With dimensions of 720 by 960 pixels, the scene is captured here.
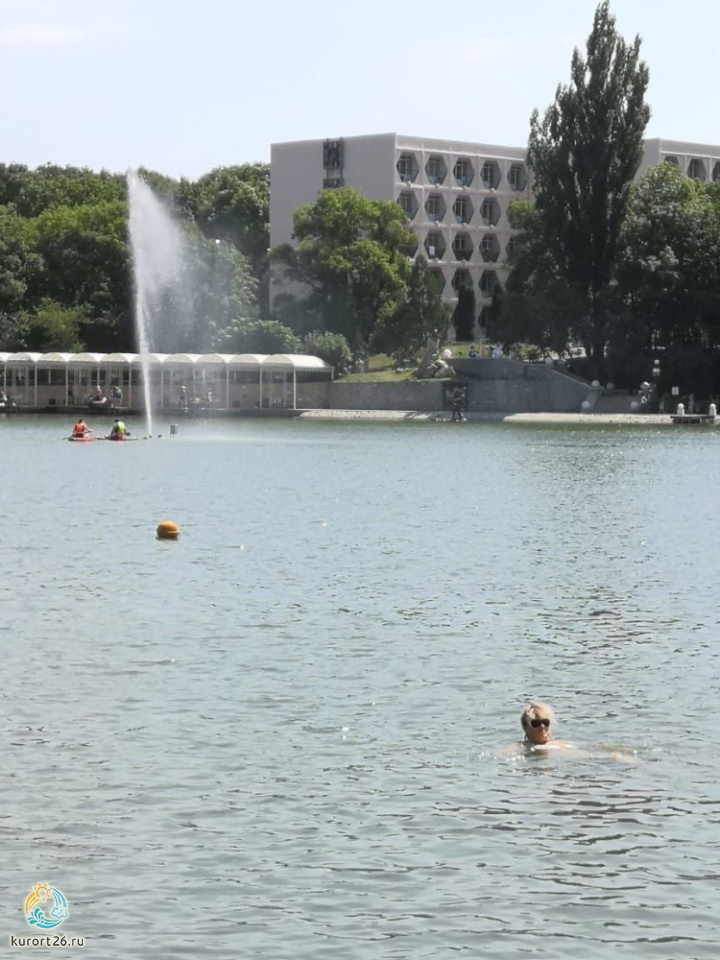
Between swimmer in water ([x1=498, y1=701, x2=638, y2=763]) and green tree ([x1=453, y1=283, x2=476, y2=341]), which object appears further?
green tree ([x1=453, y1=283, x2=476, y2=341])

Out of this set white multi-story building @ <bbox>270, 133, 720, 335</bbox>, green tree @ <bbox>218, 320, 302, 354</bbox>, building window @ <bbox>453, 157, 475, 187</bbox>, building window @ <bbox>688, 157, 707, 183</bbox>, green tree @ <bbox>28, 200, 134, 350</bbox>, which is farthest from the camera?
building window @ <bbox>688, 157, 707, 183</bbox>

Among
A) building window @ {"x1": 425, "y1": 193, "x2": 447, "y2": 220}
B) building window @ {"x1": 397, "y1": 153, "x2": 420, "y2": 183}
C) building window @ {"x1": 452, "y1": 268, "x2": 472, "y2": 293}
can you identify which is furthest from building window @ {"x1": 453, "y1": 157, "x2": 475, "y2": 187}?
building window @ {"x1": 452, "y1": 268, "x2": 472, "y2": 293}

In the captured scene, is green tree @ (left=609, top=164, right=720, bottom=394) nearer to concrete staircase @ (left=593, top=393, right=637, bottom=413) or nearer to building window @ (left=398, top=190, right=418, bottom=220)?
concrete staircase @ (left=593, top=393, right=637, bottom=413)

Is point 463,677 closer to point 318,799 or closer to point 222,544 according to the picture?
point 318,799

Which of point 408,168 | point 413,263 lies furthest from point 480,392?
point 408,168

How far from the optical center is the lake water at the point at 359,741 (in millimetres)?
14492

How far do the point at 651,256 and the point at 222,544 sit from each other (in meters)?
88.6

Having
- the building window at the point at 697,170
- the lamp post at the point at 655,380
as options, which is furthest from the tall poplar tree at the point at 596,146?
the building window at the point at 697,170

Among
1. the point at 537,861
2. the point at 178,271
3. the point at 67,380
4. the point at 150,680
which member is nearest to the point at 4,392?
the point at 67,380

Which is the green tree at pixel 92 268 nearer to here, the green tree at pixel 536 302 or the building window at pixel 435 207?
the building window at pixel 435 207

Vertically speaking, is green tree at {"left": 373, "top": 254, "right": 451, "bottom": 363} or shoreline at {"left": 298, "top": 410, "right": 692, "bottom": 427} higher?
green tree at {"left": 373, "top": 254, "right": 451, "bottom": 363}

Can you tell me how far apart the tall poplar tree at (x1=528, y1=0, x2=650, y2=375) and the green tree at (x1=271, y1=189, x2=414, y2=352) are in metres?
26.1

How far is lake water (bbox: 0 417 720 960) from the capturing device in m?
14.5

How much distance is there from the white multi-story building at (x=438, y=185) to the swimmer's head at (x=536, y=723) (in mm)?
148242
